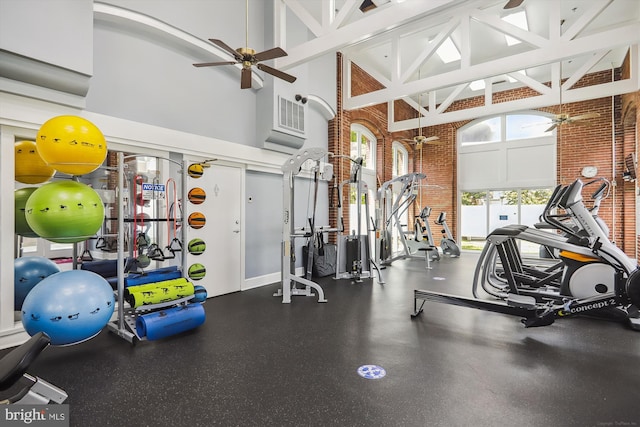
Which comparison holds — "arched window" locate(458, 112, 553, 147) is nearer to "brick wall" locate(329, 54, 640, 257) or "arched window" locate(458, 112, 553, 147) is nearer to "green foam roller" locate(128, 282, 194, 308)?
"brick wall" locate(329, 54, 640, 257)

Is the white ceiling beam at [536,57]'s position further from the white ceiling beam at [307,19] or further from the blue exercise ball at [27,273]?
the blue exercise ball at [27,273]

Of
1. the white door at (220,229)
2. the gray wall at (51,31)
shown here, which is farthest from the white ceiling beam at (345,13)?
the gray wall at (51,31)

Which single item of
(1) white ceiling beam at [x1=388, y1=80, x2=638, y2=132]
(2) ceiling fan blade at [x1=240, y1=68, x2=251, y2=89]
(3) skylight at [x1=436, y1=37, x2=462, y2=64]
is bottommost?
(2) ceiling fan blade at [x1=240, y1=68, x2=251, y2=89]

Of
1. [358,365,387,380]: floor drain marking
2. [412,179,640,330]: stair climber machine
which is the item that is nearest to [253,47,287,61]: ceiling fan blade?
[358,365,387,380]: floor drain marking

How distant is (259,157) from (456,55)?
19.5 ft

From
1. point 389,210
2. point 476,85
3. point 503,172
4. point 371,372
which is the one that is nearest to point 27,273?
point 371,372

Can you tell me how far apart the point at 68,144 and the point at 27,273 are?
1.49m

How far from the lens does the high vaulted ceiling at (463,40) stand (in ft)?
14.1

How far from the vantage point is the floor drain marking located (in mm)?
2486

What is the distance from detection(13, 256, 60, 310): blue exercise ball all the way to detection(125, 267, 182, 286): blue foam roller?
67cm

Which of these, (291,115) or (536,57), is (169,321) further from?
(536,57)

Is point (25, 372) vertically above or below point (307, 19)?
below

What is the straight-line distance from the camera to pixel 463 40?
5609mm

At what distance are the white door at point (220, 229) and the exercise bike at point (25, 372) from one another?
279cm
